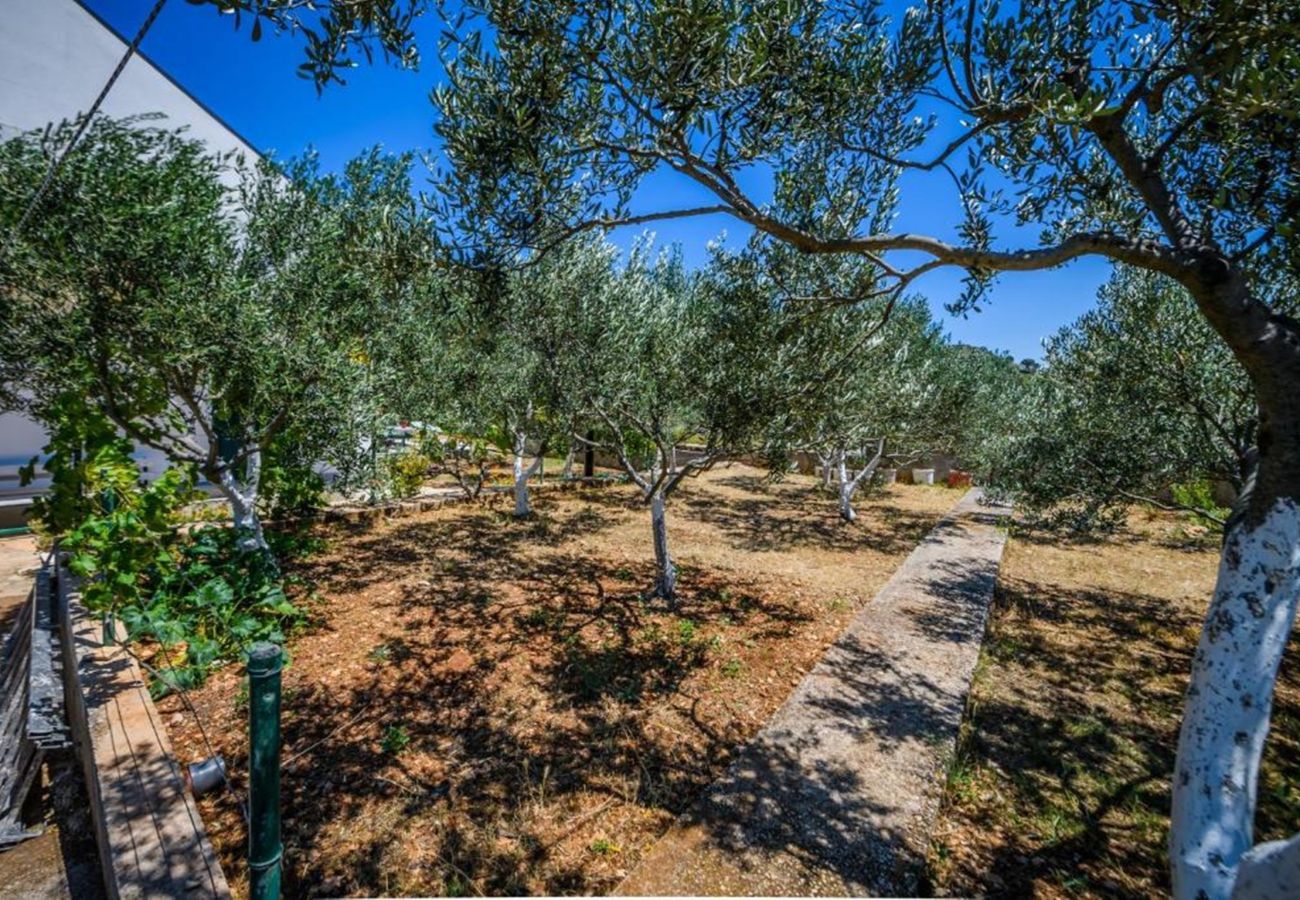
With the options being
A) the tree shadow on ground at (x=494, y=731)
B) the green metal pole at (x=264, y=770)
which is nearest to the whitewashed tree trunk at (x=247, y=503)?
the tree shadow on ground at (x=494, y=731)

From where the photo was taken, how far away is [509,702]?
233 inches

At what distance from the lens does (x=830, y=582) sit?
10641mm

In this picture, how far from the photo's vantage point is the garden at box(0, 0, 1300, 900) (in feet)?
11.7

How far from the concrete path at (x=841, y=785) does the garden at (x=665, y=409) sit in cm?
9

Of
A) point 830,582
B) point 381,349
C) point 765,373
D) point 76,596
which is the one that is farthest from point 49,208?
point 830,582

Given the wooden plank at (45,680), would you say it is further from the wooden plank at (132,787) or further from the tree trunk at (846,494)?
the tree trunk at (846,494)

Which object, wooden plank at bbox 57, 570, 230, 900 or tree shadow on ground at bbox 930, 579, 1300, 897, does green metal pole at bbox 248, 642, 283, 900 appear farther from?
tree shadow on ground at bbox 930, 579, 1300, 897

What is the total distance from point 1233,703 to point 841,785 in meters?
2.87

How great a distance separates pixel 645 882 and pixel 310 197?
8040mm

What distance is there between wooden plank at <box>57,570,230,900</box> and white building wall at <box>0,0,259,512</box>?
29.0 feet

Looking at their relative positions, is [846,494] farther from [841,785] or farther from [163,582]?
[163,582]

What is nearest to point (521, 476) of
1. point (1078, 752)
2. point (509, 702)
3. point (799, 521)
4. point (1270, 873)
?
point (799, 521)

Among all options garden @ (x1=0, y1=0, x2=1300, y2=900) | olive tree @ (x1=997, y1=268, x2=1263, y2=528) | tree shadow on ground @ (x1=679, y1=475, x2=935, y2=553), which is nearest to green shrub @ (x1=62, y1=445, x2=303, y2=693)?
garden @ (x1=0, y1=0, x2=1300, y2=900)

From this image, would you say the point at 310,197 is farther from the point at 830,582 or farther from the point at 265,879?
the point at 830,582
